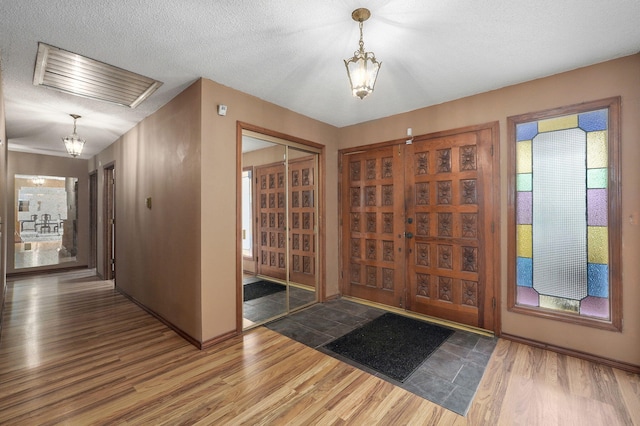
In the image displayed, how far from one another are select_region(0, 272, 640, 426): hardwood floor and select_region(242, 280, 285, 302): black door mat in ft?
4.14

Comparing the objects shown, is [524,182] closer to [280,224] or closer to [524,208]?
[524,208]

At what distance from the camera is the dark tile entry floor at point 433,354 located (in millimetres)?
2104

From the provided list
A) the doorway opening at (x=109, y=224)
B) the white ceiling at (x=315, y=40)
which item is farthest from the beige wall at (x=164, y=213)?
the doorway opening at (x=109, y=224)

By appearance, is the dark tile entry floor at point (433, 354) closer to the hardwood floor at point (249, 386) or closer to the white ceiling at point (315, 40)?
the hardwood floor at point (249, 386)

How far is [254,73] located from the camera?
Result: 2.73 meters

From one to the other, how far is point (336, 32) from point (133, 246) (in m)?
4.06

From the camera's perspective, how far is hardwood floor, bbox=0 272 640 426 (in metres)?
1.85

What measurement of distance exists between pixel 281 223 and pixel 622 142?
13.0 ft

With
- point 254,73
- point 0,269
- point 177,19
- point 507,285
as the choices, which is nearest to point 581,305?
point 507,285

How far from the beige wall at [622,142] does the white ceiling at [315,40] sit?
0.39 ft

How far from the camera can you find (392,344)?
9.36 feet

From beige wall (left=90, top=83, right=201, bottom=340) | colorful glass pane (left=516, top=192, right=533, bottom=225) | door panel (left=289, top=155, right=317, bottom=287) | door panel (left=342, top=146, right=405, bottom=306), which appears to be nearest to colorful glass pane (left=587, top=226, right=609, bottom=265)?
colorful glass pane (left=516, top=192, right=533, bottom=225)

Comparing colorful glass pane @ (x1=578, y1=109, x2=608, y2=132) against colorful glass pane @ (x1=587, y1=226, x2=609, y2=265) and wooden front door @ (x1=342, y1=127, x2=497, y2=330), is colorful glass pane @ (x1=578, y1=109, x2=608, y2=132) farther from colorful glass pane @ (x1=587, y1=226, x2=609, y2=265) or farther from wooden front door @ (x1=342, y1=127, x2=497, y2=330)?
colorful glass pane @ (x1=587, y1=226, x2=609, y2=265)

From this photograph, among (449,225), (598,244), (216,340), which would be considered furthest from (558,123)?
(216,340)
